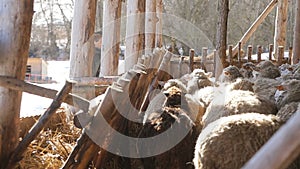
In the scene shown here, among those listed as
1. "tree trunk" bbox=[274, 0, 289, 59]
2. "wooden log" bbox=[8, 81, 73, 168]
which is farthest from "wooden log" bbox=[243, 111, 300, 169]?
"tree trunk" bbox=[274, 0, 289, 59]

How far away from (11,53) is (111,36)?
3029 millimetres

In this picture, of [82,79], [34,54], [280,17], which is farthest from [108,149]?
[34,54]

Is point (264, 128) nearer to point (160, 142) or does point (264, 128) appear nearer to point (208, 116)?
point (160, 142)

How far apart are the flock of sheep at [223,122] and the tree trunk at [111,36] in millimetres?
1431

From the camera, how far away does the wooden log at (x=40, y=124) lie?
8.60 ft

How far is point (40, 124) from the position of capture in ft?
8.72

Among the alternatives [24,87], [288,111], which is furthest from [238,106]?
[24,87]

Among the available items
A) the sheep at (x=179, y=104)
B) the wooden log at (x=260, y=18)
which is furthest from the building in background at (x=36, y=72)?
the sheep at (x=179, y=104)

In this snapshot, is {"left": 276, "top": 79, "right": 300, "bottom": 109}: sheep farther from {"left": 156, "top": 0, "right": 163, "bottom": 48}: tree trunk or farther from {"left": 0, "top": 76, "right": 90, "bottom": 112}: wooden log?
{"left": 156, "top": 0, "right": 163, "bottom": 48}: tree trunk

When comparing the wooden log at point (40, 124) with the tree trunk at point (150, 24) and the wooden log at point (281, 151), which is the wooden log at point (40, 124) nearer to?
the wooden log at point (281, 151)

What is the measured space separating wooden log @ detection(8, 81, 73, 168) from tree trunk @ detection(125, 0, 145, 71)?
3.43m

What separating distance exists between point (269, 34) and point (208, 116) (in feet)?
57.7

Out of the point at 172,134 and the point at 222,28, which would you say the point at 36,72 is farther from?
the point at 172,134

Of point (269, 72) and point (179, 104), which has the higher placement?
point (269, 72)
